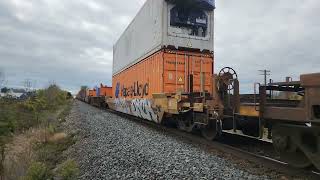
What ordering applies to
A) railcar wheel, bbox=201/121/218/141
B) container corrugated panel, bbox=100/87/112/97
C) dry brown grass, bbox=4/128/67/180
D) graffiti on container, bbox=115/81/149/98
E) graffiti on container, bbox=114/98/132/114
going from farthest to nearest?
1. container corrugated panel, bbox=100/87/112/97
2. graffiti on container, bbox=114/98/132/114
3. graffiti on container, bbox=115/81/149/98
4. railcar wheel, bbox=201/121/218/141
5. dry brown grass, bbox=4/128/67/180

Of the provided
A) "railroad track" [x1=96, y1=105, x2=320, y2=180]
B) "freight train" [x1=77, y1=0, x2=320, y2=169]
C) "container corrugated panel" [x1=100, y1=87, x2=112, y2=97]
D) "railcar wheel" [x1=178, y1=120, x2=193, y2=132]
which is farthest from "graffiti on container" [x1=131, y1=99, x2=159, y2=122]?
"container corrugated panel" [x1=100, y1=87, x2=112, y2=97]

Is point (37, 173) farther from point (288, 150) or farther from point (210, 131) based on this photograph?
point (210, 131)

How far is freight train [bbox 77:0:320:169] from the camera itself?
618cm

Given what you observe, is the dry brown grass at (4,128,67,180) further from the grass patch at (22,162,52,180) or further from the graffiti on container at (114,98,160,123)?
the graffiti on container at (114,98,160,123)

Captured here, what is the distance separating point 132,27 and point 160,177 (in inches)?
591

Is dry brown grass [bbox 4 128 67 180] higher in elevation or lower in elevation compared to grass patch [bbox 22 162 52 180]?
lower

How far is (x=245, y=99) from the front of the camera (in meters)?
9.45

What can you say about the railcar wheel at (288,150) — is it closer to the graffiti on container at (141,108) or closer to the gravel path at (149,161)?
the gravel path at (149,161)

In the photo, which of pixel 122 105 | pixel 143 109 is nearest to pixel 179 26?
pixel 143 109

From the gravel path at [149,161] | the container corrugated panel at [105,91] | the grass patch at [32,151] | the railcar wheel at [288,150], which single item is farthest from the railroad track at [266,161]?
the container corrugated panel at [105,91]

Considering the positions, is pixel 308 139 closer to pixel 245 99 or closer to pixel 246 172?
pixel 246 172

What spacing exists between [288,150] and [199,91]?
629 centimetres

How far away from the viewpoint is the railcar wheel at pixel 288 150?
6336 mm

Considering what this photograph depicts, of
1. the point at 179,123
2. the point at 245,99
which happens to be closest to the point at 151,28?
the point at 179,123
